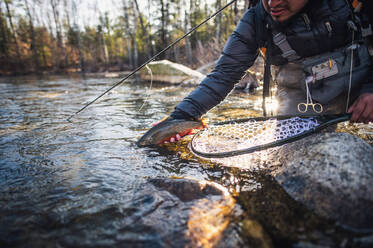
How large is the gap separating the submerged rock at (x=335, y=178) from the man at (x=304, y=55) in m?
0.62

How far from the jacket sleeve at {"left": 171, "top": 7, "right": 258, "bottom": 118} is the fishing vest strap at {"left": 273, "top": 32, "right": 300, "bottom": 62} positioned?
0.23m

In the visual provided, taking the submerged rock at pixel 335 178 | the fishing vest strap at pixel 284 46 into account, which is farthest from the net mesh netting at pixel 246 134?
the fishing vest strap at pixel 284 46

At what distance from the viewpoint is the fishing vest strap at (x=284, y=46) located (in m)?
2.20

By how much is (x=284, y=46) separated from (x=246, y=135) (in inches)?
40.9

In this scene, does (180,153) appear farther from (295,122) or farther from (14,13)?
(14,13)

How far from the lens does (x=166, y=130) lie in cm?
232

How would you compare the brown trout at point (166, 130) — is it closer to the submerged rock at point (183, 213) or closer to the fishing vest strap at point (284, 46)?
the submerged rock at point (183, 213)

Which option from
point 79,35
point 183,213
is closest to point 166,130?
point 183,213

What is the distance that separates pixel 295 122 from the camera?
2061mm

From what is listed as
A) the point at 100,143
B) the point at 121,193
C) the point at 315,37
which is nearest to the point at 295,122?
the point at 315,37

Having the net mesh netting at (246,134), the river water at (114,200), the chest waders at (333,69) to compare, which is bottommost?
the river water at (114,200)

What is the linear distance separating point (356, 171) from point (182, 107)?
158 centimetres

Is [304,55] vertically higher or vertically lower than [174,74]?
higher

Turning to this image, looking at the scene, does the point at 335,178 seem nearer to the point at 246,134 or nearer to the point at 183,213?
the point at 183,213
